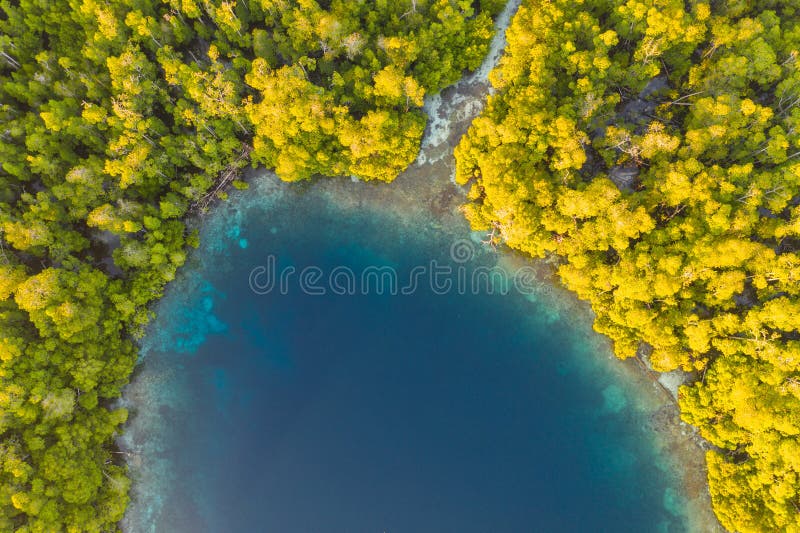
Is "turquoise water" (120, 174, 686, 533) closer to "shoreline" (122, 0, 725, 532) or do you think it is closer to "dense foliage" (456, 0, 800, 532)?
"shoreline" (122, 0, 725, 532)

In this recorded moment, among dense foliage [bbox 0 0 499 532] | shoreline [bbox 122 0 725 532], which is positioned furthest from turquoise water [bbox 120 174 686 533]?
dense foliage [bbox 0 0 499 532]

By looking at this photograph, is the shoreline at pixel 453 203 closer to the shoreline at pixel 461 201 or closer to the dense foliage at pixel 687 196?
the shoreline at pixel 461 201

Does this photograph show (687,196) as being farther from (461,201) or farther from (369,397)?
(369,397)

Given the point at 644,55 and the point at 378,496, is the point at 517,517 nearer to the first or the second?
the point at 378,496

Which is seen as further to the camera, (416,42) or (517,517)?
(517,517)

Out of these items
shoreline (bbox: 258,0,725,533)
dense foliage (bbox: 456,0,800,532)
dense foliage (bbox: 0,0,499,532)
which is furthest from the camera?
shoreline (bbox: 258,0,725,533)

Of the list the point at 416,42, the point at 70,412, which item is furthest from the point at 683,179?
the point at 70,412

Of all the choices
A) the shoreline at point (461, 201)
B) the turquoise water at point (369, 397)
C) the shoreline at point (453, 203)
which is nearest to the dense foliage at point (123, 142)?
the shoreline at point (453, 203)
